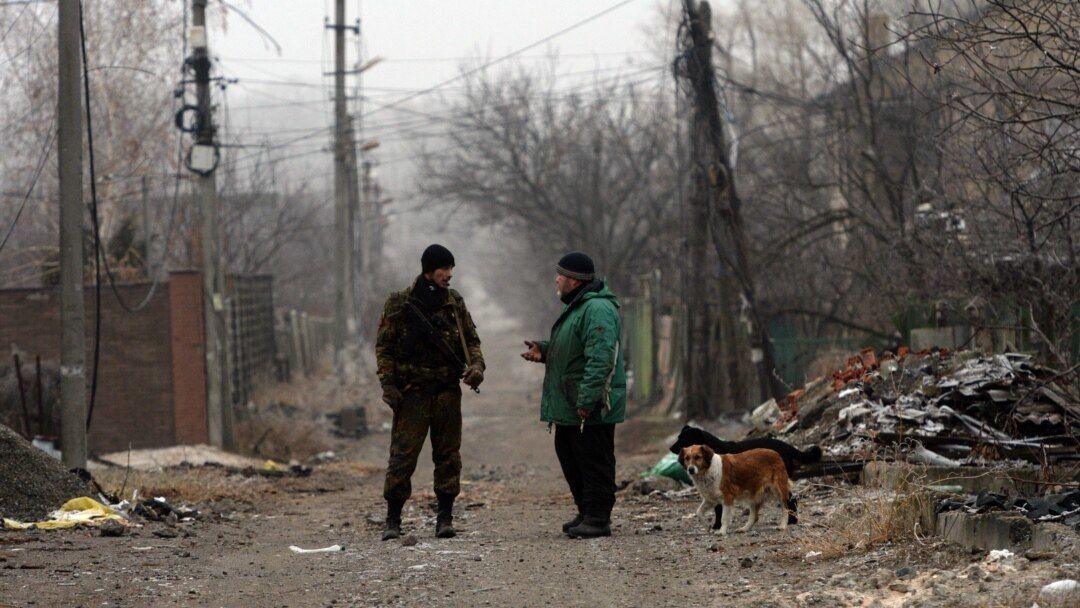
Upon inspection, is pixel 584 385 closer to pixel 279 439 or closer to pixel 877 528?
pixel 877 528

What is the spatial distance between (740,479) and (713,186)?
8970 mm

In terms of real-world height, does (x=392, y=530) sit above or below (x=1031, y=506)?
below

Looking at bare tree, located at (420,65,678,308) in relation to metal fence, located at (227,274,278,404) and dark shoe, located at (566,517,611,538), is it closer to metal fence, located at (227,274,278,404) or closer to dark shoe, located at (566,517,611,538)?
metal fence, located at (227,274,278,404)

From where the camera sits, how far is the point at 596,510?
8.78m

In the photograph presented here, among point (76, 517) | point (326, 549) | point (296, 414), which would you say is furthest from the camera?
point (296, 414)

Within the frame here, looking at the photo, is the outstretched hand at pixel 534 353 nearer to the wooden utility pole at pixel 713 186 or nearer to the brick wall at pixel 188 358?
the wooden utility pole at pixel 713 186

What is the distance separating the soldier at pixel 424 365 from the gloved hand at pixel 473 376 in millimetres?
10

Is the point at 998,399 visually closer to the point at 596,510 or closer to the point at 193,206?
the point at 596,510

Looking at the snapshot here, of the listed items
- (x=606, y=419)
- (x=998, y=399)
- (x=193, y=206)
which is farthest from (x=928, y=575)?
(x=193, y=206)

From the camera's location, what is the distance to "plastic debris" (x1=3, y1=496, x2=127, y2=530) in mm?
9117

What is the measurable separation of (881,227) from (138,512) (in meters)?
11.7

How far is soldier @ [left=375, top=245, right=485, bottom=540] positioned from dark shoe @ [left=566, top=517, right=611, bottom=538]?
884mm

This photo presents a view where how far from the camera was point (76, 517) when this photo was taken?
949cm

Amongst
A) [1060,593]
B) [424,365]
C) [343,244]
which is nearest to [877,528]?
[1060,593]
